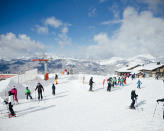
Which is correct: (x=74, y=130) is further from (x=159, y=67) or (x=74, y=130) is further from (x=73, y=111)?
(x=159, y=67)

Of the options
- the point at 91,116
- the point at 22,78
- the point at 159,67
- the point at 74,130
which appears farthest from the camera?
the point at 159,67

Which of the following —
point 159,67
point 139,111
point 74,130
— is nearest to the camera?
point 74,130

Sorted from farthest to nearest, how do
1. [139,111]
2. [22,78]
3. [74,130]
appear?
[22,78] → [139,111] → [74,130]

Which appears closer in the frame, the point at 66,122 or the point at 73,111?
the point at 66,122

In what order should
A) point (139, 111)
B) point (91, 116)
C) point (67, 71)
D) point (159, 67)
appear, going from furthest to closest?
point (159, 67), point (67, 71), point (139, 111), point (91, 116)

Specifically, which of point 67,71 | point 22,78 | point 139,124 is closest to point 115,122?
point 139,124

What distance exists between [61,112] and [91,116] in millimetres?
2904

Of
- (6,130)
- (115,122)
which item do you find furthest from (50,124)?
(115,122)

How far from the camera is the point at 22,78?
25516 millimetres

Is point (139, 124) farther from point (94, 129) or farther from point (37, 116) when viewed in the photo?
point (37, 116)

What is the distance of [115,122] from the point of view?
751cm

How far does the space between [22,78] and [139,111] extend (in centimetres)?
2571

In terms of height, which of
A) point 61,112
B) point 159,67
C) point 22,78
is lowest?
point 61,112

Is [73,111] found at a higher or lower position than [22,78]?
lower
